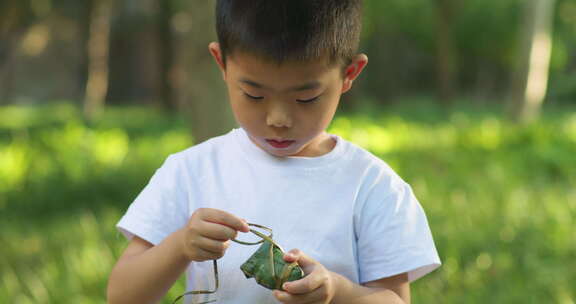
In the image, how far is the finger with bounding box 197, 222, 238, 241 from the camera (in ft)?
4.75

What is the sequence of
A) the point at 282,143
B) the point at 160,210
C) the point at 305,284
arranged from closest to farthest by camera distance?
the point at 305,284 < the point at 282,143 < the point at 160,210

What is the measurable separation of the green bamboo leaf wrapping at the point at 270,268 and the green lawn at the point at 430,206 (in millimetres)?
1672

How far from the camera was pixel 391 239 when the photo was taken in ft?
5.44

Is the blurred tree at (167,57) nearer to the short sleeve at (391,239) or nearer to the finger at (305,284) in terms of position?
the short sleeve at (391,239)

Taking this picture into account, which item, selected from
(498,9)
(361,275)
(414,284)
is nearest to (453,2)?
(498,9)

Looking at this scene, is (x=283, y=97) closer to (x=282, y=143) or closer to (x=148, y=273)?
(x=282, y=143)

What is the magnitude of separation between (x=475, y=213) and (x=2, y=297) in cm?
283

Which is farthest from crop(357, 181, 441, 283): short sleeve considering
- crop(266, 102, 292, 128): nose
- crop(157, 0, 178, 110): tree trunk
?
crop(157, 0, 178, 110): tree trunk

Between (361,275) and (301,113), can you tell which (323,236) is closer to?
(361,275)

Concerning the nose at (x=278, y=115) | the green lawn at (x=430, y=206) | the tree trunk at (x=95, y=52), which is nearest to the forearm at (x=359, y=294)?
the nose at (x=278, y=115)

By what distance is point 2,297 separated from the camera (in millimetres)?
3209

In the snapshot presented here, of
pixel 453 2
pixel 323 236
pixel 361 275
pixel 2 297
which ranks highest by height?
pixel 453 2

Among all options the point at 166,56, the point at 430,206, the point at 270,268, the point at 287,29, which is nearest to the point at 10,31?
the point at 166,56

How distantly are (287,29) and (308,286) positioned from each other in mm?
546
